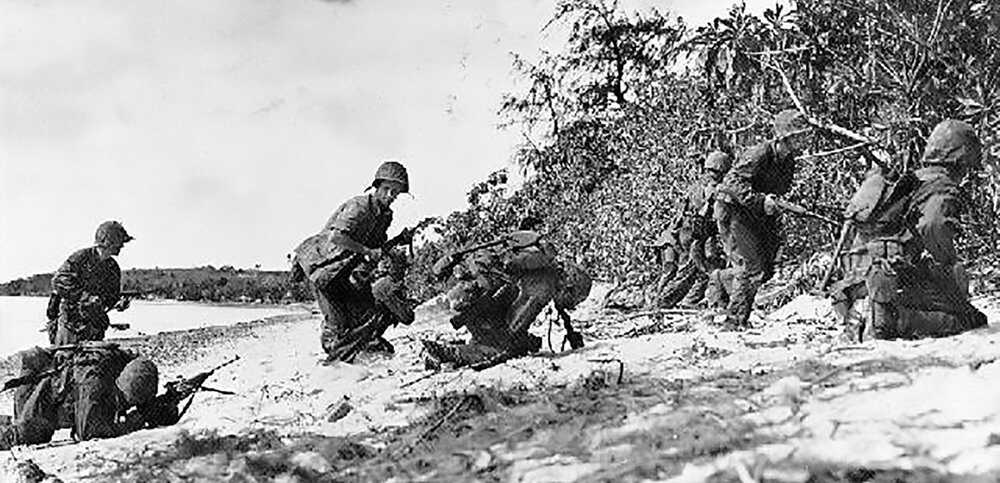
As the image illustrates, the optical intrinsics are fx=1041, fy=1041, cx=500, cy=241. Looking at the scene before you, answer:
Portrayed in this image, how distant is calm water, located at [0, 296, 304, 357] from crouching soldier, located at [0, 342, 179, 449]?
2.79ft

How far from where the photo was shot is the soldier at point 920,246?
19.0 ft

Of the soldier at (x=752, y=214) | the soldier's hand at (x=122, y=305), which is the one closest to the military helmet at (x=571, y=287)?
the soldier at (x=752, y=214)

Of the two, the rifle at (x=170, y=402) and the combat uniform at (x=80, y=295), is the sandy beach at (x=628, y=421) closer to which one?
the rifle at (x=170, y=402)

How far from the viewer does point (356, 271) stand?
27.1ft

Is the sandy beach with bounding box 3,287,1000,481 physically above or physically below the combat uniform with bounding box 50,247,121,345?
below

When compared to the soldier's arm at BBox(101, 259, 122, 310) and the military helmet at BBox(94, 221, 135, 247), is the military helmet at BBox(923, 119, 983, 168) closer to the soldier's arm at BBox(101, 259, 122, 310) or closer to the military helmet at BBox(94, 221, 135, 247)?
the military helmet at BBox(94, 221, 135, 247)

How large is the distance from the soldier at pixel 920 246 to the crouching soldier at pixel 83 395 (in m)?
4.16

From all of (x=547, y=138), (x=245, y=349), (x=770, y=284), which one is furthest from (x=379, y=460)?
(x=547, y=138)

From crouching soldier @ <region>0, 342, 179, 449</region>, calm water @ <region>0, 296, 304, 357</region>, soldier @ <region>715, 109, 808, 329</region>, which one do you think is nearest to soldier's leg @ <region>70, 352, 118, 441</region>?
crouching soldier @ <region>0, 342, 179, 449</region>

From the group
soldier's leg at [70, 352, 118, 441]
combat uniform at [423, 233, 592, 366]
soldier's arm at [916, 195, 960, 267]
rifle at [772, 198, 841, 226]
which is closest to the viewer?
soldier's arm at [916, 195, 960, 267]

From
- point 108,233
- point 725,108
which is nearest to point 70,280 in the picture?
point 108,233

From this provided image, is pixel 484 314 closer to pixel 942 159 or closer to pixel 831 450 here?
pixel 942 159

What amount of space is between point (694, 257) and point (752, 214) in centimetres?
308

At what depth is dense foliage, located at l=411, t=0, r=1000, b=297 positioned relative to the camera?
30.2 feet
